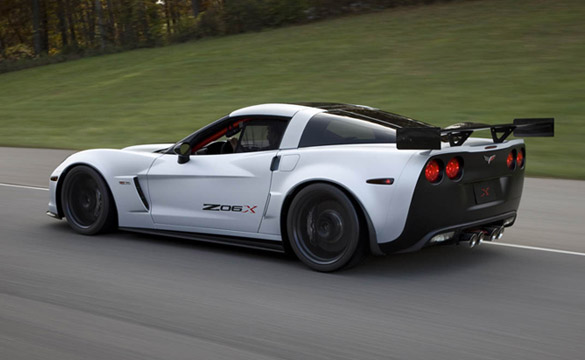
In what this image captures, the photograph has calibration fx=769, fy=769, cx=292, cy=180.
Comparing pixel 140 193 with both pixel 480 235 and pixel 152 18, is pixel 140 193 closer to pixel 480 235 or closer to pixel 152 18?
pixel 480 235

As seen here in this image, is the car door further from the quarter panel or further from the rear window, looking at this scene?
the rear window

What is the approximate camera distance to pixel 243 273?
5.50 meters

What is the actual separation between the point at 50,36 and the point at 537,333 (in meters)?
66.9

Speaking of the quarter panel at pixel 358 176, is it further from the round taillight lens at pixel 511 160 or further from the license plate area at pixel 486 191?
the round taillight lens at pixel 511 160

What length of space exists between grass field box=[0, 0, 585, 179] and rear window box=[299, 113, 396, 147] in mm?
5263

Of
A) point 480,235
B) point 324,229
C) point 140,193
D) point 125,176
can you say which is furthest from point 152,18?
point 480,235

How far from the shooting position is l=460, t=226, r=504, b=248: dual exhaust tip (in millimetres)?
5320

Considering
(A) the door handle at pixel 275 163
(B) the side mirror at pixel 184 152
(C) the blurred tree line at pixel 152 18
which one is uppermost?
(C) the blurred tree line at pixel 152 18

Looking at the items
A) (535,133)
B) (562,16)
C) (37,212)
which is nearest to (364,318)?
(535,133)

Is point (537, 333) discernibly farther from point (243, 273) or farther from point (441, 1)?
A: point (441, 1)

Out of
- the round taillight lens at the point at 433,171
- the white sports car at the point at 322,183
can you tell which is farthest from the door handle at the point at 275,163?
the round taillight lens at the point at 433,171

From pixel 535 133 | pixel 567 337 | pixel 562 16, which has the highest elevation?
pixel 562 16

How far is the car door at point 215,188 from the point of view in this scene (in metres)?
5.77

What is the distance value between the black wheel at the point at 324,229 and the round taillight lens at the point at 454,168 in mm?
682
